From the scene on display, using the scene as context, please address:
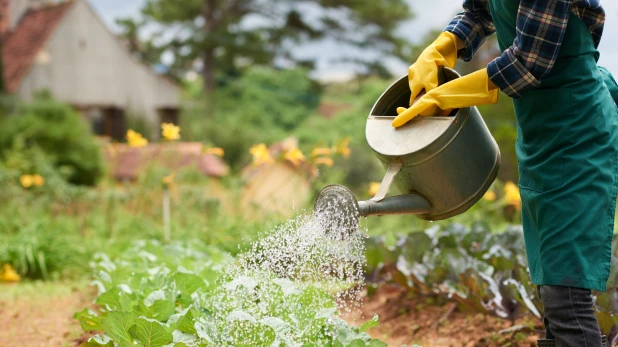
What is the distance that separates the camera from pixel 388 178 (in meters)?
1.78

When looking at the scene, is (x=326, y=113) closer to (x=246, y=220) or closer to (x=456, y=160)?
(x=246, y=220)

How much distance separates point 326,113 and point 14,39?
7744 mm

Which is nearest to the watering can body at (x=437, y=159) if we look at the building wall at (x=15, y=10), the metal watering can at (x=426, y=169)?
the metal watering can at (x=426, y=169)

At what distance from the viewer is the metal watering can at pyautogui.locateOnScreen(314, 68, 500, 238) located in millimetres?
1751

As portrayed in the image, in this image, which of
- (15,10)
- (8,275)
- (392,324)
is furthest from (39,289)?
(15,10)

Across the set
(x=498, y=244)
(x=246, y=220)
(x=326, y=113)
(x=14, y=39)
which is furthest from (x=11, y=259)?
(x=326, y=113)

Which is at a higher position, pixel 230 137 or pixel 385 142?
pixel 385 142

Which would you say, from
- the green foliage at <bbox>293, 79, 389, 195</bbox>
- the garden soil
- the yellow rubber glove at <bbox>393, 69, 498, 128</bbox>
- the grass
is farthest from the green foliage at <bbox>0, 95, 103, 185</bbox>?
the yellow rubber glove at <bbox>393, 69, 498, 128</bbox>

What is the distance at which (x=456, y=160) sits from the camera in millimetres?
1797

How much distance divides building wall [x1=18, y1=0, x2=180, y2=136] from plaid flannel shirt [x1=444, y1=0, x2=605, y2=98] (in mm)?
13030

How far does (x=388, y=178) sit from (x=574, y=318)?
1.88 ft

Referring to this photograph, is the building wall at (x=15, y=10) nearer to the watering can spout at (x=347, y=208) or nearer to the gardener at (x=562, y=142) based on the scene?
the watering can spout at (x=347, y=208)

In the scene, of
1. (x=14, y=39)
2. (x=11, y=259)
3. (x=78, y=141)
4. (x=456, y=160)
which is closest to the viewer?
(x=456, y=160)

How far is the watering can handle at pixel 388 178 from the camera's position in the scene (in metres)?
1.77
